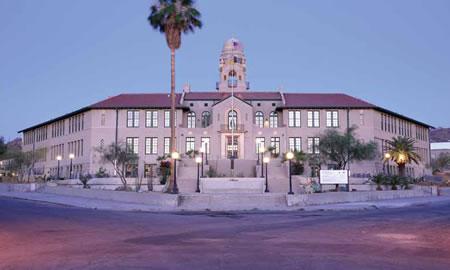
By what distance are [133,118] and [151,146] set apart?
14.0 ft

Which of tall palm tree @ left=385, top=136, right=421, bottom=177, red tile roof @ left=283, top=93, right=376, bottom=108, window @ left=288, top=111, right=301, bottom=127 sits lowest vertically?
tall palm tree @ left=385, top=136, right=421, bottom=177

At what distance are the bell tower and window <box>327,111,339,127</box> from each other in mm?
12580

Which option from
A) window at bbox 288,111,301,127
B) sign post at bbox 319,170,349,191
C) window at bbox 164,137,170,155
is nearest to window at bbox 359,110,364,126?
window at bbox 288,111,301,127

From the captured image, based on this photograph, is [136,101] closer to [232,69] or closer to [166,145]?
[166,145]

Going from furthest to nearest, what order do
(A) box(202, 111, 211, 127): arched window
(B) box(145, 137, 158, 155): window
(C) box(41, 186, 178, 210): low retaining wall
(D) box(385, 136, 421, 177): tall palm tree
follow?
(A) box(202, 111, 211, 127): arched window, (B) box(145, 137, 158, 155): window, (D) box(385, 136, 421, 177): tall palm tree, (C) box(41, 186, 178, 210): low retaining wall

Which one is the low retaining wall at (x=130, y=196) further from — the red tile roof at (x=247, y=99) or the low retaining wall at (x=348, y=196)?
the red tile roof at (x=247, y=99)

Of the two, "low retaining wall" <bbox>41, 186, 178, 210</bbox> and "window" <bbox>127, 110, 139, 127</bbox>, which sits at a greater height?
"window" <bbox>127, 110, 139, 127</bbox>

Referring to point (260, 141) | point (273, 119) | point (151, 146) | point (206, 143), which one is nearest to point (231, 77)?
point (273, 119)

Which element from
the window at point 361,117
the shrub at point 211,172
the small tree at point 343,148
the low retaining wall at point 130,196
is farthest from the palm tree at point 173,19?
the window at point 361,117

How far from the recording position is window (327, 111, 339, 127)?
6812 centimetres

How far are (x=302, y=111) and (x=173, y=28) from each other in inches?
1203

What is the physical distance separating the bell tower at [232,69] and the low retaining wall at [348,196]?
30.4 m

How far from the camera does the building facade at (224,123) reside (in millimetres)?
66000

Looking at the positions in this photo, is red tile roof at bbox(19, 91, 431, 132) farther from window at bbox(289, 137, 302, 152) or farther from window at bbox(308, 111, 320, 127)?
window at bbox(289, 137, 302, 152)
